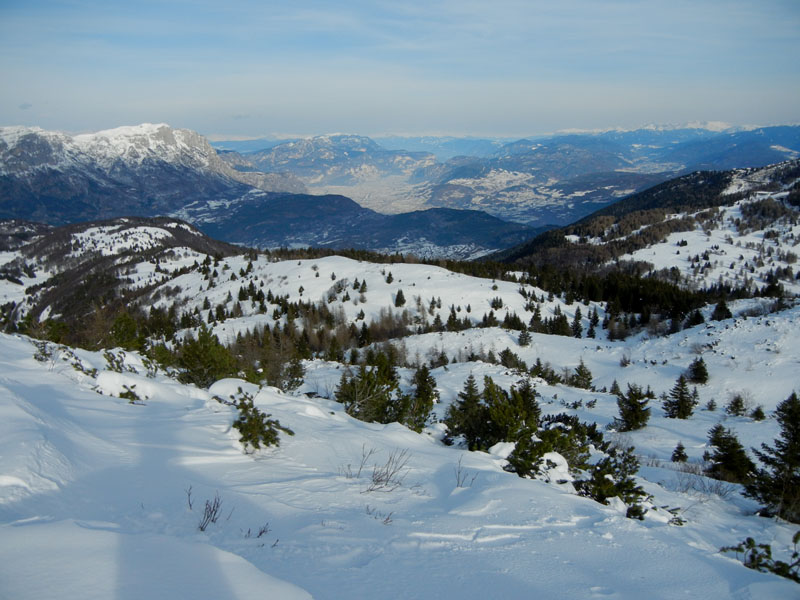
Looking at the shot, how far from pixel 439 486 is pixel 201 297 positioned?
11676 cm

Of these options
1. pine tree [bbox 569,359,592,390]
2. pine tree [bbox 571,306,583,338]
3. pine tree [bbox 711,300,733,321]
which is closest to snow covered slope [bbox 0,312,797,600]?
pine tree [bbox 569,359,592,390]

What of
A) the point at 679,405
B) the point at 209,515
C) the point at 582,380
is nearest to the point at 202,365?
the point at 209,515

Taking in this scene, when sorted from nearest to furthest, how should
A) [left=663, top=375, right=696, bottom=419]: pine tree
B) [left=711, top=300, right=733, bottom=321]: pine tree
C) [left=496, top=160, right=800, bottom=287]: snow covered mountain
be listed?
[left=663, top=375, right=696, bottom=419]: pine tree < [left=711, top=300, right=733, bottom=321]: pine tree < [left=496, top=160, right=800, bottom=287]: snow covered mountain

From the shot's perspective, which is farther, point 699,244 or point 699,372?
point 699,244

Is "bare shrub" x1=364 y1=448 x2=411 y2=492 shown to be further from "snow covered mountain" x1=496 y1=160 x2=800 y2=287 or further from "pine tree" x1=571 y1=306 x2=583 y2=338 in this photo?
"snow covered mountain" x1=496 y1=160 x2=800 y2=287

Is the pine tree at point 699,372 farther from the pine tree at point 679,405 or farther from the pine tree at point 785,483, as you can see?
the pine tree at point 785,483

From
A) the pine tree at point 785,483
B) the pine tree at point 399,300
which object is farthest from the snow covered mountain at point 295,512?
the pine tree at point 399,300

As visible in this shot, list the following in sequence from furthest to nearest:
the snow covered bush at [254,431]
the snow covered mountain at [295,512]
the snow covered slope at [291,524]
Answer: the snow covered bush at [254,431], the snow covered mountain at [295,512], the snow covered slope at [291,524]

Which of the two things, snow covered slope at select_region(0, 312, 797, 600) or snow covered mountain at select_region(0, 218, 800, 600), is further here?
snow covered mountain at select_region(0, 218, 800, 600)

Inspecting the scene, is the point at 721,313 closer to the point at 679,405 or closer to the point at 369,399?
the point at 679,405

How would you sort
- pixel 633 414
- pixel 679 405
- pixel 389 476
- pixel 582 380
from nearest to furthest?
pixel 389 476
pixel 633 414
pixel 679 405
pixel 582 380

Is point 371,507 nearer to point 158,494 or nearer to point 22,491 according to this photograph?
point 158,494

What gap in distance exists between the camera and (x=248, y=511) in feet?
19.1

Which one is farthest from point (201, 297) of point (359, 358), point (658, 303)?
point (658, 303)
